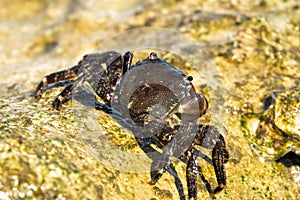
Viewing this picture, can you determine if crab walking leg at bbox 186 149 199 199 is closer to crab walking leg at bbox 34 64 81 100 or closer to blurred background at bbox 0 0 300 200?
blurred background at bbox 0 0 300 200

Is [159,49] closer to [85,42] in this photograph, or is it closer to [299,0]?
[85,42]

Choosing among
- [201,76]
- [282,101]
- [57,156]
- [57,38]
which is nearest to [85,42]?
[57,38]

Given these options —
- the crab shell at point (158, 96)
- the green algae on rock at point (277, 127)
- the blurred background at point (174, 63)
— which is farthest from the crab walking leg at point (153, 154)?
the green algae on rock at point (277, 127)

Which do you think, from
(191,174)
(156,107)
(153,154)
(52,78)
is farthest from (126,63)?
(191,174)

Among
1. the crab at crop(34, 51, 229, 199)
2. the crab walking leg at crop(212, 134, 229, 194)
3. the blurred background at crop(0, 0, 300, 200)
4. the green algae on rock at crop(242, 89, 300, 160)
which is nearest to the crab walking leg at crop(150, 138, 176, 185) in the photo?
the crab at crop(34, 51, 229, 199)

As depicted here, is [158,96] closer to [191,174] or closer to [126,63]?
[126,63]

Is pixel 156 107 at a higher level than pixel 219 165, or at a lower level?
higher

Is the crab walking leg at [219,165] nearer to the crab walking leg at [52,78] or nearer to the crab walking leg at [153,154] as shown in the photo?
the crab walking leg at [153,154]


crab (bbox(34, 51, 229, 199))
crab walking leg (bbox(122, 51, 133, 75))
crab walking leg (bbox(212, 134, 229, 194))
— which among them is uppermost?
crab walking leg (bbox(122, 51, 133, 75))
